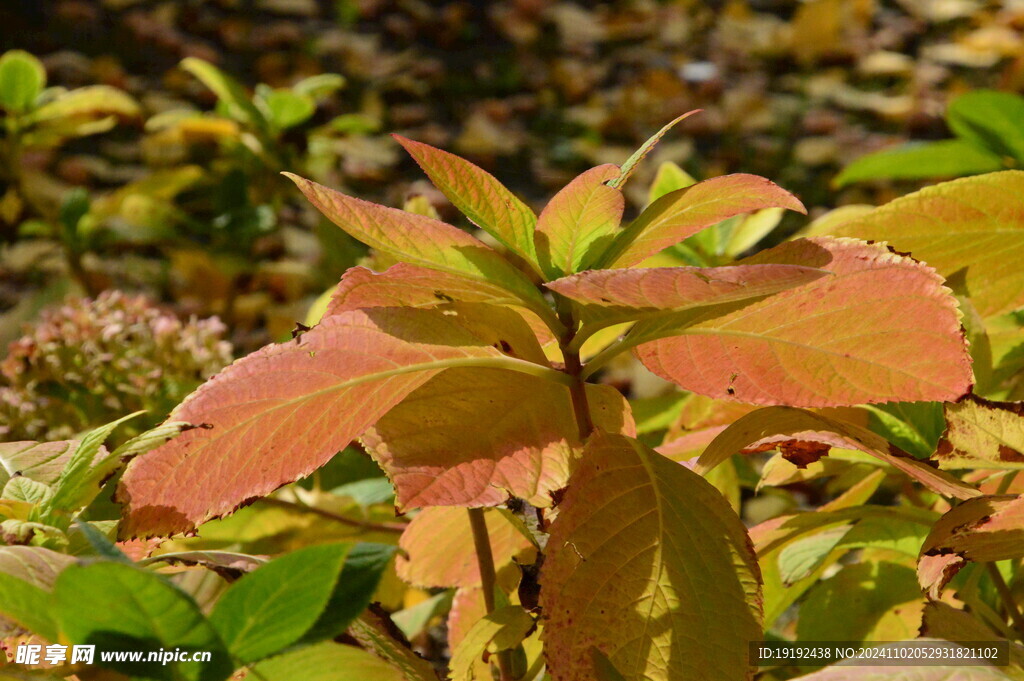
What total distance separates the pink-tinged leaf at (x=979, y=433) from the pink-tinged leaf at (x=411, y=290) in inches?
9.4

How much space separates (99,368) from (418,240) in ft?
2.00

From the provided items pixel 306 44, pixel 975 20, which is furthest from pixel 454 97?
pixel 975 20

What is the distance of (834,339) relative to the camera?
17.0 inches

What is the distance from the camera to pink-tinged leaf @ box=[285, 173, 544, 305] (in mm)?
418

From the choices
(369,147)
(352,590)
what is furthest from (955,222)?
(369,147)

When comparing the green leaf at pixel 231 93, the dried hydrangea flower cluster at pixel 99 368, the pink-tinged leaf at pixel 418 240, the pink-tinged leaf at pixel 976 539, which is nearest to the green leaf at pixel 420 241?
the pink-tinged leaf at pixel 418 240

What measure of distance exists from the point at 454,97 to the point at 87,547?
94.5 inches

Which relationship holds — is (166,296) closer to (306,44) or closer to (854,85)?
(306,44)

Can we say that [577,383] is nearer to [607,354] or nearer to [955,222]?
[607,354]

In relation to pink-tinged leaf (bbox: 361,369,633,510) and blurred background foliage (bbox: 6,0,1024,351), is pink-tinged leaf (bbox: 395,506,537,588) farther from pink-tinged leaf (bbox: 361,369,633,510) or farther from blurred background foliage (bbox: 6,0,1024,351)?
blurred background foliage (bbox: 6,0,1024,351)

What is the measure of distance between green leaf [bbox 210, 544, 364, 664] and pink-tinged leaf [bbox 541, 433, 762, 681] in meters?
0.13

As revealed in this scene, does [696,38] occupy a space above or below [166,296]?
above

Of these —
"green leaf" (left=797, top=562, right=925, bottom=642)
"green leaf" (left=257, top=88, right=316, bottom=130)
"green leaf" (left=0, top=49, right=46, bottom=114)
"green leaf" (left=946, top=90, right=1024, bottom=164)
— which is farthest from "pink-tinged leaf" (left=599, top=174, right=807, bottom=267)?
"green leaf" (left=0, top=49, right=46, bottom=114)

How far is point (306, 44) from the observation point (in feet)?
9.00
